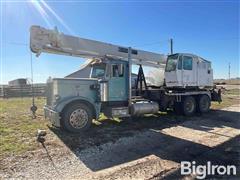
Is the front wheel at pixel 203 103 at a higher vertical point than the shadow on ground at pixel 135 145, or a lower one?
higher

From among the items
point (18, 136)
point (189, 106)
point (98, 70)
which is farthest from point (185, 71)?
point (18, 136)

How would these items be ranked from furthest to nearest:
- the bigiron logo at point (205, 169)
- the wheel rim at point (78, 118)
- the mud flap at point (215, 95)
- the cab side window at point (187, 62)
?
the mud flap at point (215, 95)
the cab side window at point (187, 62)
the wheel rim at point (78, 118)
the bigiron logo at point (205, 169)

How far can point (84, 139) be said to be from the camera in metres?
7.95

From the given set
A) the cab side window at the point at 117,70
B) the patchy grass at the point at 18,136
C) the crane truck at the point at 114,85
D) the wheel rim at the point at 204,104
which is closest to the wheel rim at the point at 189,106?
the crane truck at the point at 114,85

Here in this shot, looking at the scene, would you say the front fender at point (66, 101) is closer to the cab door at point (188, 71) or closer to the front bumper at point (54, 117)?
the front bumper at point (54, 117)

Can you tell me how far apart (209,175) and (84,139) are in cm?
389

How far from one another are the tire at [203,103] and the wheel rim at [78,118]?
7.50m

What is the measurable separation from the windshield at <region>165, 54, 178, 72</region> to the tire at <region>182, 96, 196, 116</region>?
1.69 metres

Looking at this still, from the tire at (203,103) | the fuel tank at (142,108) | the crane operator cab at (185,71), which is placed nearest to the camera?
the fuel tank at (142,108)

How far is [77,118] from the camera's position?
8.73m

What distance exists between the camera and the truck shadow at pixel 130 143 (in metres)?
6.38

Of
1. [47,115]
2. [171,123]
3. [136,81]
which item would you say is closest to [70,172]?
[47,115]

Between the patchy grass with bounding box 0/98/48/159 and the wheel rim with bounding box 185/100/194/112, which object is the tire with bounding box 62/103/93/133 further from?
the wheel rim with bounding box 185/100/194/112

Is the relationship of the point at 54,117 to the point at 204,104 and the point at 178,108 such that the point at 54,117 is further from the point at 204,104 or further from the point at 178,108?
the point at 204,104
